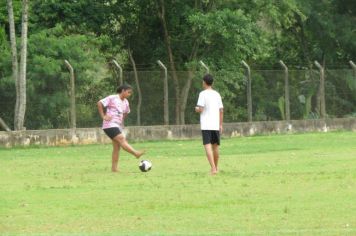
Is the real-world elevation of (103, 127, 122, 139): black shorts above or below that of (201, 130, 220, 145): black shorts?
above

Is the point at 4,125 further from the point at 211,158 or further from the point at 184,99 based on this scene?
the point at 211,158

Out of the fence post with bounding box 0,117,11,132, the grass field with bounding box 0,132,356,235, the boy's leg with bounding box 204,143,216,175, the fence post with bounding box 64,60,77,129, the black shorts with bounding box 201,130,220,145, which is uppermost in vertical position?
the fence post with bounding box 64,60,77,129

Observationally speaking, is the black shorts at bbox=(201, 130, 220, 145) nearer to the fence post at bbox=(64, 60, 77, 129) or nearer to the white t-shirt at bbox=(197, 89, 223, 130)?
the white t-shirt at bbox=(197, 89, 223, 130)

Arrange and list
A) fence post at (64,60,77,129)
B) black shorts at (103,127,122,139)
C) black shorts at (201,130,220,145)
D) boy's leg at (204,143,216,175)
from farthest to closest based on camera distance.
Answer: fence post at (64,60,77,129), black shorts at (103,127,122,139), black shorts at (201,130,220,145), boy's leg at (204,143,216,175)

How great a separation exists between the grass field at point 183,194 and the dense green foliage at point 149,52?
525 centimetres

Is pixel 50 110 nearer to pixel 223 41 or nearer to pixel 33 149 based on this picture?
pixel 33 149

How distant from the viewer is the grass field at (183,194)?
11289 millimetres

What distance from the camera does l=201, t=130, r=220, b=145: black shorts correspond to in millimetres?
18031

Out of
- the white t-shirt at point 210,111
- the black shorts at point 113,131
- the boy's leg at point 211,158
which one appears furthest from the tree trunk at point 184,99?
the boy's leg at point 211,158

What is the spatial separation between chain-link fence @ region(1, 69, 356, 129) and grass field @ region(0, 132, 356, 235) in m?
4.84

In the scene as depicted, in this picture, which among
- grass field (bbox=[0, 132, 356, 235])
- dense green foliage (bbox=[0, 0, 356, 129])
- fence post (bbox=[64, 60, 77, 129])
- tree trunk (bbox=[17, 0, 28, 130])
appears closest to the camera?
grass field (bbox=[0, 132, 356, 235])

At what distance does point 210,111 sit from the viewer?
18172 mm

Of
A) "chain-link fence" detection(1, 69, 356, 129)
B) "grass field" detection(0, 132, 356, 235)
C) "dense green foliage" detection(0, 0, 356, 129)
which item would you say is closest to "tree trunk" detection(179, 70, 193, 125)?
"chain-link fence" detection(1, 69, 356, 129)

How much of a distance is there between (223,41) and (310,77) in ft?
10.4
